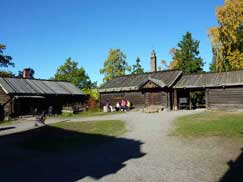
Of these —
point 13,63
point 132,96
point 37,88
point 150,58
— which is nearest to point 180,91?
point 132,96

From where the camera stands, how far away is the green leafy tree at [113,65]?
59.8m

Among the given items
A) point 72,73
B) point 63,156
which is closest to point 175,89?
point 63,156

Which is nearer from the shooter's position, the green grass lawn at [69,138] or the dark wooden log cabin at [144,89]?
the green grass lawn at [69,138]

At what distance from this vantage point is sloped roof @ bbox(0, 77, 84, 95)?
1284 inches

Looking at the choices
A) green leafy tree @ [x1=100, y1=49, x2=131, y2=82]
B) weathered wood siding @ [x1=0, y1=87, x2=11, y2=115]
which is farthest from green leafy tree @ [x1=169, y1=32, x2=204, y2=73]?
weathered wood siding @ [x1=0, y1=87, x2=11, y2=115]

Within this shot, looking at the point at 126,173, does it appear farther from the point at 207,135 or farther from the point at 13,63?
the point at 13,63

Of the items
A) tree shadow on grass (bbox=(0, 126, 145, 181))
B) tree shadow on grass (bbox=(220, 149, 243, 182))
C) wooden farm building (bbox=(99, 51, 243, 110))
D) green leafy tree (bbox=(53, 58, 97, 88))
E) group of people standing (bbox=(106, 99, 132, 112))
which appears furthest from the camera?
green leafy tree (bbox=(53, 58, 97, 88))

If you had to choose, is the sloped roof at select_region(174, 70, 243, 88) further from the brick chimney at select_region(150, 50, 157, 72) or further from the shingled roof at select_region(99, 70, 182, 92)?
the brick chimney at select_region(150, 50, 157, 72)

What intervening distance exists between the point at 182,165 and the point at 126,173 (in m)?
1.92

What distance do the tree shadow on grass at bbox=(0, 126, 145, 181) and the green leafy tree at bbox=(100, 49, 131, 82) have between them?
4376 cm

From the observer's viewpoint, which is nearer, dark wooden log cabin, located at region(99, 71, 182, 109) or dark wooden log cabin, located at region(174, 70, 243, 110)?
dark wooden log cabin, located at region(174, 70, 243, 110)

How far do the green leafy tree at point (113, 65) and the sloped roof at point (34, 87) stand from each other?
1722 cm

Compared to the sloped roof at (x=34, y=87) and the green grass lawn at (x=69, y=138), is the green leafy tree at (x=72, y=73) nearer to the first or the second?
the sloped roof at (x=34, y=87)

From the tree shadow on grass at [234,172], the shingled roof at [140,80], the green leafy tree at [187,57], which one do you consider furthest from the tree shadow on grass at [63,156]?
the green leafy tree at [187,57]
